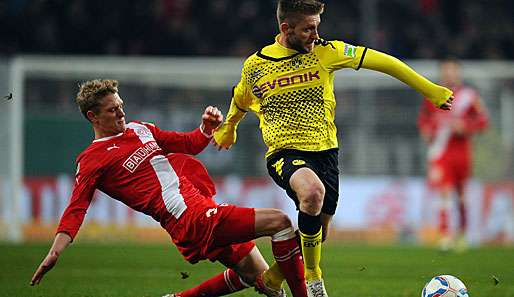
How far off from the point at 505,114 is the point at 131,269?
8084 millimetres

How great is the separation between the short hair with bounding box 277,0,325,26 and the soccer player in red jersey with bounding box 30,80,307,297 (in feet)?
2.58

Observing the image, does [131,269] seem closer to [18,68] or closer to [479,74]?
[18,68]

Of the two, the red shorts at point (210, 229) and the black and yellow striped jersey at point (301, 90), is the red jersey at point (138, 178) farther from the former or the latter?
the black and yellow striped jersey at point (301, 90)

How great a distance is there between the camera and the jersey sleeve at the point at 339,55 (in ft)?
23.1

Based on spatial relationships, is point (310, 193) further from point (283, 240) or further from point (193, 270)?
point (193, 270)

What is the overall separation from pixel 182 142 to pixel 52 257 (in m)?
1.27

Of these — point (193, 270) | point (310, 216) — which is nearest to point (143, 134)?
point (310, 216)

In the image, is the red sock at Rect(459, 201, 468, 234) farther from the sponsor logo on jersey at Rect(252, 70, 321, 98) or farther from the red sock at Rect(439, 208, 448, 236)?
the sponsor logo on jersey at Rect(252, 70, 321, 98)

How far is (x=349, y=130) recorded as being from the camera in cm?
1692

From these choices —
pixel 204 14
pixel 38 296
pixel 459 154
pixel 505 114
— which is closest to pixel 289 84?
pixel 38 296

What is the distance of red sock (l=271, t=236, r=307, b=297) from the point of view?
6527 mm

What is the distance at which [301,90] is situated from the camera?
707 centimetres

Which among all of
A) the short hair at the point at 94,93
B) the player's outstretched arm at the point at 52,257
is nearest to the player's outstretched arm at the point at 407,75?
the short hair at the point at 94,93

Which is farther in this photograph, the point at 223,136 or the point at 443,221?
the point at 443,221
